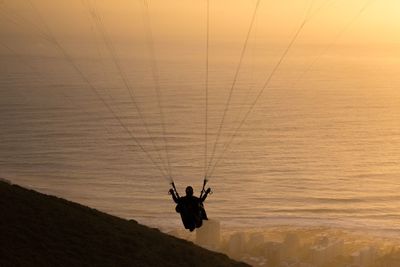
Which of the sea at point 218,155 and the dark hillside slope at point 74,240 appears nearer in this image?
the dark hillside slope at point 74,240

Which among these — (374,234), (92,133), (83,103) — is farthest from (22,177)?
(83,103)

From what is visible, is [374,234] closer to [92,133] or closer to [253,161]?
[253,161]

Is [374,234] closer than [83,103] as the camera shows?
Yes

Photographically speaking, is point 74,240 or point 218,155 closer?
point 74,240

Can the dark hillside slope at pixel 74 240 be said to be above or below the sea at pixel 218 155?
below

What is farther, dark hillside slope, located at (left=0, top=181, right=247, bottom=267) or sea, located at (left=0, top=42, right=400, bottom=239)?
sea, located at (left=0, top=42, right=400, bottom=239)

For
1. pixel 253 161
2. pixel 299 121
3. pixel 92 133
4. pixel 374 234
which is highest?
pixel 299 121

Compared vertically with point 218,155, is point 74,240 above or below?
below

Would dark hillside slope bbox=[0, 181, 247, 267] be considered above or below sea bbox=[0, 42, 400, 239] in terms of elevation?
below
